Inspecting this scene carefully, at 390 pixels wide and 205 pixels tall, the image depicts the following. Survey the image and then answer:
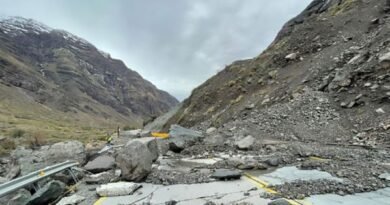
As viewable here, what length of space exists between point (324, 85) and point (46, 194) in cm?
1791

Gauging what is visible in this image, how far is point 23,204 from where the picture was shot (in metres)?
10.7

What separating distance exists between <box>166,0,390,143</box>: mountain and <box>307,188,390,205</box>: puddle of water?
8.48 meters

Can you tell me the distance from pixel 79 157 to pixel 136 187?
31.4 ft

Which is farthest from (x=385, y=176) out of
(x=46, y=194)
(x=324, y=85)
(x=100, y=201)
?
(x=324, y=85)

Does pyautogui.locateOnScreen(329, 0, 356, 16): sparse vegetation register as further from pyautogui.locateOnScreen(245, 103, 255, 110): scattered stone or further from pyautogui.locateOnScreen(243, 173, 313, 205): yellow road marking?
pyautogui.locateOnScreen(243, 173, 313, 205): yellow road marking

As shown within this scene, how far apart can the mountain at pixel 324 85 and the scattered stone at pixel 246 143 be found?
6.61 feet

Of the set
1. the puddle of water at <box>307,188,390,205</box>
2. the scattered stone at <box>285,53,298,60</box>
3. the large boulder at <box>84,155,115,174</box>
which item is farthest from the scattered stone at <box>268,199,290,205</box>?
the scattered stone at <box>285,53,298,60</box>

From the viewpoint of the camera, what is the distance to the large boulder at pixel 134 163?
491 inches

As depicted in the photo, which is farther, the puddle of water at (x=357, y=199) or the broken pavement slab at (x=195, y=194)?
the broken pavement slab at (x=195, y=194)

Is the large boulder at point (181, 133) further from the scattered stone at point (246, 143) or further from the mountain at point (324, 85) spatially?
the scattered stone at point (246, 143)

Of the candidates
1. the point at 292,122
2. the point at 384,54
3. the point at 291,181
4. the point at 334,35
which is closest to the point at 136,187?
the point at 291,181

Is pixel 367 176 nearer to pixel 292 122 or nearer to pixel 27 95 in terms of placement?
pixel 292 122

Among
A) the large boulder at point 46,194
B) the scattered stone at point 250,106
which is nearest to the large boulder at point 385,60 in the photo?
the scattered stone at point 250,106

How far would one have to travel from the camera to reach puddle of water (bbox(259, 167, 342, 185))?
10.8 m
